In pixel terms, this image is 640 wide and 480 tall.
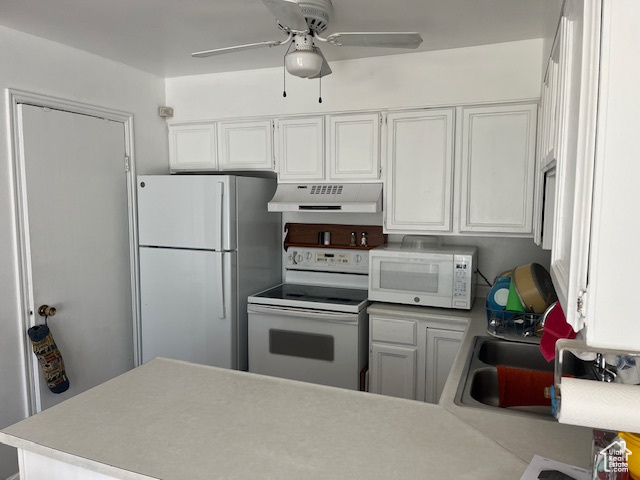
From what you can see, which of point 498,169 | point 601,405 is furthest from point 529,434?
point 498,169

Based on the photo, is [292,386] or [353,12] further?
[353,12]

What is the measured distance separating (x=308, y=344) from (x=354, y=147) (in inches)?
52.6

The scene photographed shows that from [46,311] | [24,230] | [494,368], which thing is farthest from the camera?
[46,311]

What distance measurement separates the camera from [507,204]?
9.04ft

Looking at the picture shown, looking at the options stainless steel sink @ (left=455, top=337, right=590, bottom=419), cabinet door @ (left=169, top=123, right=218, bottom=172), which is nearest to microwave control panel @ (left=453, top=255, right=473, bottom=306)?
stainless steel sink @ (left=455, top=337, right=590, bottom=419)

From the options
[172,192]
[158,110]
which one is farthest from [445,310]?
[158,110]

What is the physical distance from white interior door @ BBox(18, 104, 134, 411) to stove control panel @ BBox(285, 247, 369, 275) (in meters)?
1.23

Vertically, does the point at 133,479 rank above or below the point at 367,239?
below

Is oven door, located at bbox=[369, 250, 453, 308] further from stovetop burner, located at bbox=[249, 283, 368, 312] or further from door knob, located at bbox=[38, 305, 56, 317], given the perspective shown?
door knob, located at bbox=[38, 305, 56, 317]

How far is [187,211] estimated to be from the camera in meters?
3.13

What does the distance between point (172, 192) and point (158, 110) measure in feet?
2.48

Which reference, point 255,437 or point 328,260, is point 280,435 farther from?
point 328,260

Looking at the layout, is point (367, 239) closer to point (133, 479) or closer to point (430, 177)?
point (430, 177)

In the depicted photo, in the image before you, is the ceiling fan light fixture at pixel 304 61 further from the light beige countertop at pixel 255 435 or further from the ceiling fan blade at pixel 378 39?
the light beige countertop at pixel 255 435
